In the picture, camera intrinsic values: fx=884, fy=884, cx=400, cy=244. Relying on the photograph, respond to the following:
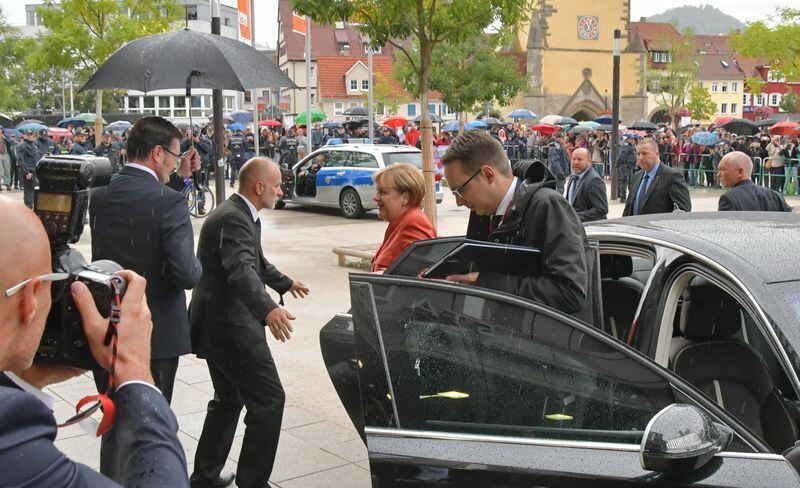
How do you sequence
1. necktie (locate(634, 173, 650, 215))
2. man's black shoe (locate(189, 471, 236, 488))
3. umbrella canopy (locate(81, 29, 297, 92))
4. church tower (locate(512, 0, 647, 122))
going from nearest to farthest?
man's black shoe (locate(189, 471, 236, 488))
umbrella canopy (locate(81, 29, 297, 92))
necktie (locate(634, 173, 650, 215))
church tower (locate(512, 0, 647, 122))

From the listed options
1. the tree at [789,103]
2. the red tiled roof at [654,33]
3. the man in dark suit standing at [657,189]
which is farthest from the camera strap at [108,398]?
the tree at [789,103]

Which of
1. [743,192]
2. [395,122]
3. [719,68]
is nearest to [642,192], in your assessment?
[743,192]

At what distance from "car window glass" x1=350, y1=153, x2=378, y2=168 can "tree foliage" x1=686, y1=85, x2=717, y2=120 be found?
6476 cm

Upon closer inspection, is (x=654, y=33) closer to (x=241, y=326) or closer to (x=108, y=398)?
(x=241, y=326)

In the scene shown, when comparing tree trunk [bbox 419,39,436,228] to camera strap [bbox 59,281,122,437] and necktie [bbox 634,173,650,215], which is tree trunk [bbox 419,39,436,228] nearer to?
necktie [bbox 634,173,650,215]

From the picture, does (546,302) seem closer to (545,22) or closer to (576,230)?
(576,230)

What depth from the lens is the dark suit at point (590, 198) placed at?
9.25 metres

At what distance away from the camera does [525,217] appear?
11.3 feet

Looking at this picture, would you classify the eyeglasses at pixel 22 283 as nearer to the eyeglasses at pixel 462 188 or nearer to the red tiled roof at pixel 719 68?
the eyeglasses at pixel 462 188

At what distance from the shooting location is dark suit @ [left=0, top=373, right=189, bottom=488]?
51.6 inches

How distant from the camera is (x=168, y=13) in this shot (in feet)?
74.8

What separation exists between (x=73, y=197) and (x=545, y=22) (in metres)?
68.2

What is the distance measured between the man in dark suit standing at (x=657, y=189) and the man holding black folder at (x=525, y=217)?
4859 millimetres

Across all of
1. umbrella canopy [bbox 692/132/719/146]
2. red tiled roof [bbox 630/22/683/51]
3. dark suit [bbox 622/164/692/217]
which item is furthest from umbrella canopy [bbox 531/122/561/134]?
red tiled roof [bbox 630/22/683/51]
